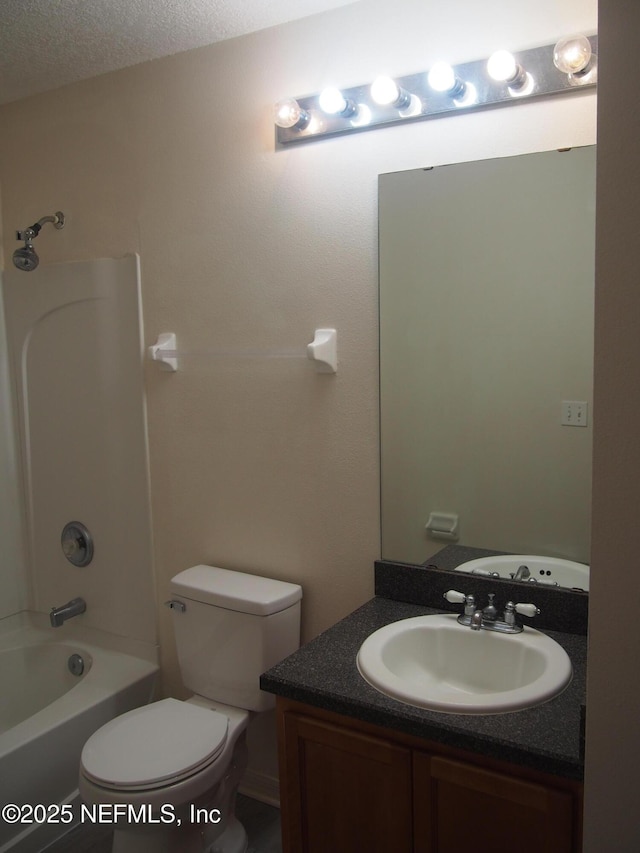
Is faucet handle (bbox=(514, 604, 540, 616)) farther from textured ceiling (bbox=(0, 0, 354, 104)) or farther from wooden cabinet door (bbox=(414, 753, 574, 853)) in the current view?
textured ceiling (bbox=(0, 0, 354, 104))

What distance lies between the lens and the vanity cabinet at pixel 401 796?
137 centimetres

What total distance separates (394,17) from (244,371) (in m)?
1.14

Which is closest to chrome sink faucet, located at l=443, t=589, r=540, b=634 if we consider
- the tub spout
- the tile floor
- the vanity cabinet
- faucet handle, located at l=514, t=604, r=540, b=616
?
faucet handle, located at l=514, t=604, r=540, b=616

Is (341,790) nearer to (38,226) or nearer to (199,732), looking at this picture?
(199,732)

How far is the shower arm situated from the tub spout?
56.2 inches

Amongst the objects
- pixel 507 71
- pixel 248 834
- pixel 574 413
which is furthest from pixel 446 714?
pixel 507 71

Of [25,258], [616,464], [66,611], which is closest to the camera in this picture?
[616,464]

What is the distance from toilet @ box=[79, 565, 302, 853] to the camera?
1830 mm

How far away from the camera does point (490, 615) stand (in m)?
1.83

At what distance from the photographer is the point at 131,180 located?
2531 millimetres

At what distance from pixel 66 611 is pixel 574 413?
6.76 feet

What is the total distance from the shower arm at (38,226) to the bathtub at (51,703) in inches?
61.7

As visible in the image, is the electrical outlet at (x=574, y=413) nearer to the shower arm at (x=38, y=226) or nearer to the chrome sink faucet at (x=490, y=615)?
the chrome sink faucet at (x=490, y=615)

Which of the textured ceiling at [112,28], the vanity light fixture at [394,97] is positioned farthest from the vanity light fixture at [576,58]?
the textured ceiling at [112,28]
